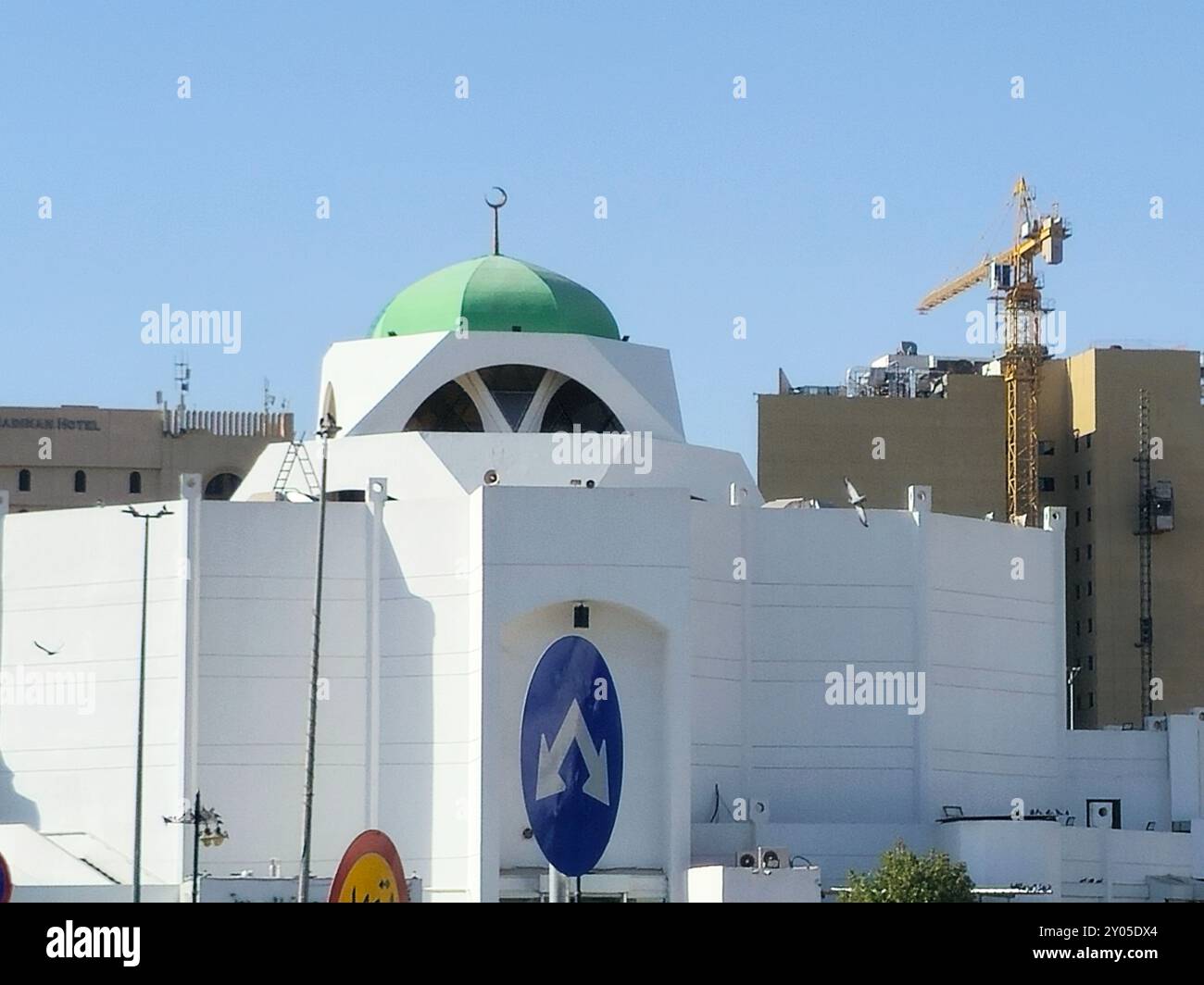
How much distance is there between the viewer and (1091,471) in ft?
335

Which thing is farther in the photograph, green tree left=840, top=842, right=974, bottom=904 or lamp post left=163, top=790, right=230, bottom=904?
lamp post left=163, top=790, right=230, bottom=904

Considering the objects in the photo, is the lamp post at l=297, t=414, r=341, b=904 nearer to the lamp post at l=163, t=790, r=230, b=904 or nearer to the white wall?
the lamp post at l=163, t=790, r=230, b=904

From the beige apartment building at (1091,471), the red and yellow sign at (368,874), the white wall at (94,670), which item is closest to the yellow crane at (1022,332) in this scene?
the beige apartment building at (1091,471)

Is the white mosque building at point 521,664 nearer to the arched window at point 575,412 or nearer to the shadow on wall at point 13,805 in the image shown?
the shadow on wall at point 13,805

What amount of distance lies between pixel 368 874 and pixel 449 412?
34.7 meters

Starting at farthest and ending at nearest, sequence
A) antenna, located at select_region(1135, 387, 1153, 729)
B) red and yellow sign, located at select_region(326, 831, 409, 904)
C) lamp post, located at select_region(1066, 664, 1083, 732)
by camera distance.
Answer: antenna, located at select_region(1135, 387, 1153, 729), lamp post, located at select_region(1066, 664, 1083, 732), red and yellow sign, located at select_region(326, 831, 409, 904)

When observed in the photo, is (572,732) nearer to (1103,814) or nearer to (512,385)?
(512,385)

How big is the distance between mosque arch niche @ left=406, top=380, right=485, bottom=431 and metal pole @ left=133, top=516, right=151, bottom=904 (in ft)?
27.5

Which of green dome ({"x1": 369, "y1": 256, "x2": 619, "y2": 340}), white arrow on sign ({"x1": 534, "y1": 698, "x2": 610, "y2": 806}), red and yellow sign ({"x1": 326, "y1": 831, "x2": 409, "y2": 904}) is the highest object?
green dome ({"x1": 369, "y1": 256, "x2": 619, "y2": 340})

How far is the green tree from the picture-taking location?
44.7m

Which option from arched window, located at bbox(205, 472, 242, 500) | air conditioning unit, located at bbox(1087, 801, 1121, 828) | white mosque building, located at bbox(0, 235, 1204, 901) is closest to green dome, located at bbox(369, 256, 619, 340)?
white mosque building, located at bbox(0, 235, 1204, 901)

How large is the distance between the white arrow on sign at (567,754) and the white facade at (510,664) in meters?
18.6

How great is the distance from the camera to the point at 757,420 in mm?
98062

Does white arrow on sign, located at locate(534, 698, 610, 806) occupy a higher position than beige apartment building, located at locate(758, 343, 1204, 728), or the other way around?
beige apartment building, located at locate(758, 343, 1204, 728)
